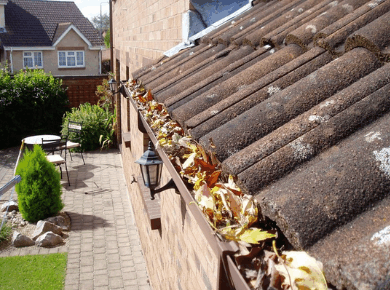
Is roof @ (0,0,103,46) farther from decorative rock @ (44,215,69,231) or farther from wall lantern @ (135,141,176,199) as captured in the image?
wall lantern @ (135,141,176,199)

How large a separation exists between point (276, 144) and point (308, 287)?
0.71m

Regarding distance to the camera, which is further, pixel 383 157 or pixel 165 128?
pixel 165 128

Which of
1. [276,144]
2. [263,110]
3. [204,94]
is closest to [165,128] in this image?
[204,94]

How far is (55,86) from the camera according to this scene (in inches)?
618

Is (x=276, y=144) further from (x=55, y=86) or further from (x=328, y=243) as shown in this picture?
(x=55, y=86)

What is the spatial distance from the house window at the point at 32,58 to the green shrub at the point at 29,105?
11.2 m

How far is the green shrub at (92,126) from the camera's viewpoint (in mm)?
14102

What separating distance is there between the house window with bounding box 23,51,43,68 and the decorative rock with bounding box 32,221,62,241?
20.6 meters

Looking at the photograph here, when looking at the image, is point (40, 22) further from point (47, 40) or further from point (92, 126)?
point (92, 126)

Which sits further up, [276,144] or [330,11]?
[330,11]

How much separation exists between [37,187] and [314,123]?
7.19m

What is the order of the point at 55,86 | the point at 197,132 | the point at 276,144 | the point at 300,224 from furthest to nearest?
the point at 55,86, the point at 197,132, the point at 276,144, the point at 300,224

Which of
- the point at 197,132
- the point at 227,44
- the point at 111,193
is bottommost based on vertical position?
the point at 111,193

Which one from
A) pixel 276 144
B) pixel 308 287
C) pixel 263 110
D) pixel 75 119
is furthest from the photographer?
pixel 75 119
